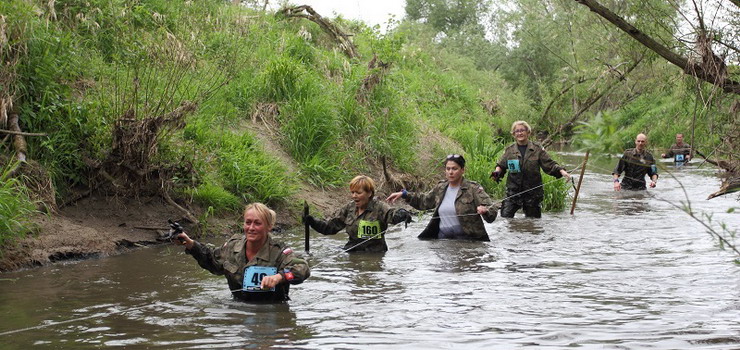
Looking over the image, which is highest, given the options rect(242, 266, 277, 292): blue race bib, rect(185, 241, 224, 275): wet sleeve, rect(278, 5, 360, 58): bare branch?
rect(278, 5, 360, 58): bare branch

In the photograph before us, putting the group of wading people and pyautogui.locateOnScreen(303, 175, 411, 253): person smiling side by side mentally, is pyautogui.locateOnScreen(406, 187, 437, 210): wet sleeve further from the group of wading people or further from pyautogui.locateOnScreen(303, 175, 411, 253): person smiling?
pyautogui.locateOnScreen(303, 175, 411, 253): person smiling

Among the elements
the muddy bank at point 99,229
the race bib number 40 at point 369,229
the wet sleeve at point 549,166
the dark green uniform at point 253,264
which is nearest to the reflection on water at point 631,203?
the wet sleeve at point 549,166

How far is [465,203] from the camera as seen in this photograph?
1118cm

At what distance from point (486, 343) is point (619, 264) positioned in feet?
13.6

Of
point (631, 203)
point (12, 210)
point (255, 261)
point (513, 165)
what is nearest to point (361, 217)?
point (255, 261)

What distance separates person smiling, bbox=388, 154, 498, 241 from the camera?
11.2 meters

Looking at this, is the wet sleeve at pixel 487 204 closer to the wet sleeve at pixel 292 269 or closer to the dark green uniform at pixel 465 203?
the dark green uniform at pixel 465 203

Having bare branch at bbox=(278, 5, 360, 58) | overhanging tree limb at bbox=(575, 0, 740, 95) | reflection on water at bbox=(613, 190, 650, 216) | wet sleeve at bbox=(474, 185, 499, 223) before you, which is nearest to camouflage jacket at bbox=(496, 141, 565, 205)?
reflection on water at bbox=(613, 190, 650, 216)

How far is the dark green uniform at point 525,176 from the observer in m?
13.5

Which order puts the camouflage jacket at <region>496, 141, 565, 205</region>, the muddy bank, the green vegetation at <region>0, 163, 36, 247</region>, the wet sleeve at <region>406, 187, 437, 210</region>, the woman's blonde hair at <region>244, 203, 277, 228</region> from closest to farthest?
the woman's blonde hair at <region>244, 203, 277, 228</region>, the green vegetation at <region>0, 163, 36, 247</region>, the muddy bank, the wet sleeve at <region>406, 187, 437, 210</region>, the camouflage jacket at <region>496, 141, 565, 205</region>

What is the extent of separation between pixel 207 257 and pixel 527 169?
7.35m

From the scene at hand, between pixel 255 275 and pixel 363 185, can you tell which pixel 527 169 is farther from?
pixel 255 275

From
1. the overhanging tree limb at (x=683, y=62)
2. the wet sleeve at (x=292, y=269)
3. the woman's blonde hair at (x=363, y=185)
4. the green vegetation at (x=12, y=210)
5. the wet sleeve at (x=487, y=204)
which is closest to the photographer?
the wet sleeve at (x=292, y=269)

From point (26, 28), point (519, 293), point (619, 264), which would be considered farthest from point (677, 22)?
point (26, 28)
